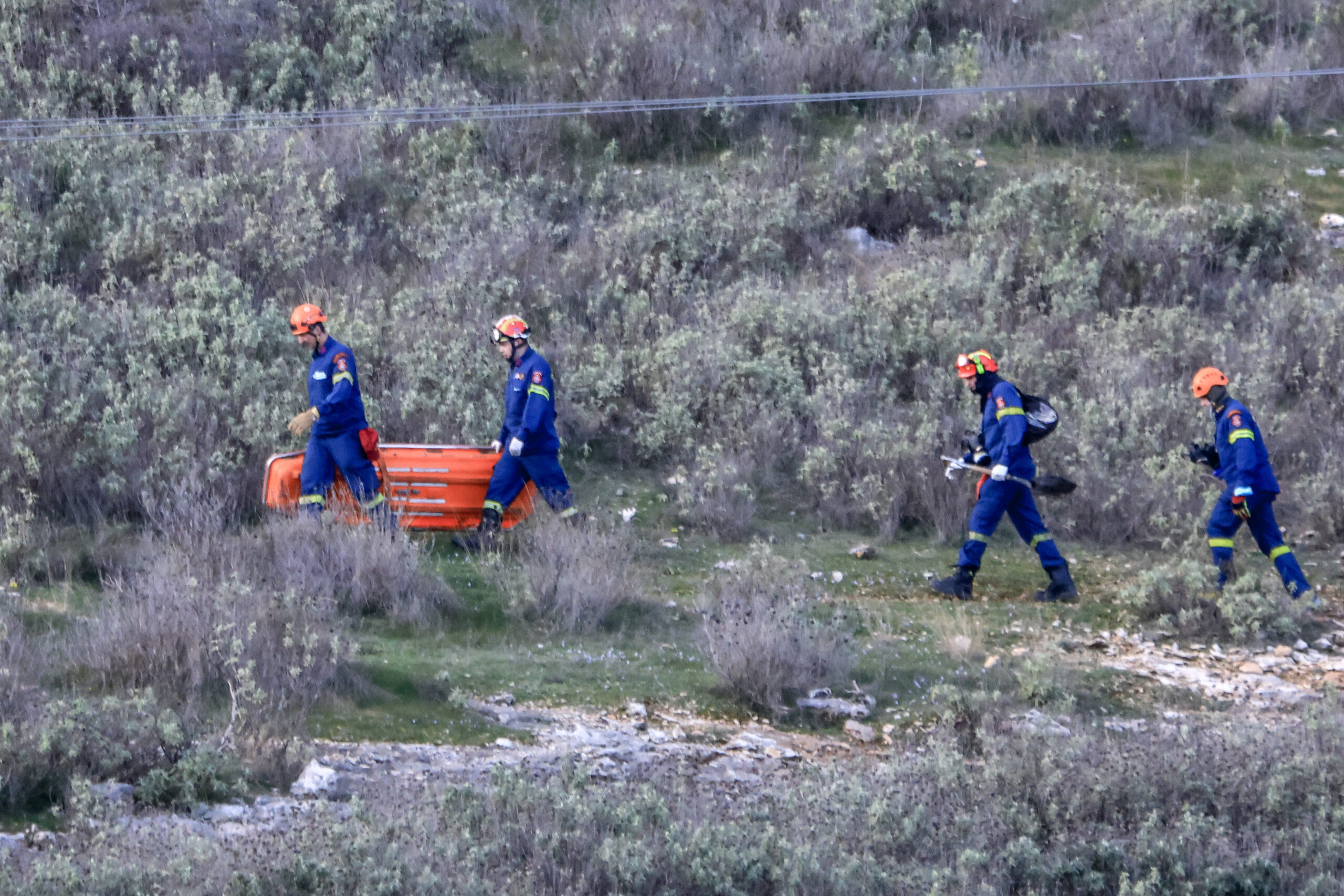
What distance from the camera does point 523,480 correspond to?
9.64 meters

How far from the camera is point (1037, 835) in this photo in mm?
5770

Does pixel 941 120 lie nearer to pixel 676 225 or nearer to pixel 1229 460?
pixel 676 225

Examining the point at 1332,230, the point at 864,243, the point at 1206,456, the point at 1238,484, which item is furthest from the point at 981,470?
the point at 1332,230

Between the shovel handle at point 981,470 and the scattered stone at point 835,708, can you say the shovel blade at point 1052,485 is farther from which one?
the scattered stone at point 835,708

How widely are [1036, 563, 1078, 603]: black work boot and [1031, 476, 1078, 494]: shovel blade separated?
1.75 feet

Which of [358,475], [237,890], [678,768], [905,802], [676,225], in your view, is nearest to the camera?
[237,890]

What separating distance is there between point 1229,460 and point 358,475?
5.94 meters

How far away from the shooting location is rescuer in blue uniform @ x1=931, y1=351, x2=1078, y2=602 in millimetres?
9117

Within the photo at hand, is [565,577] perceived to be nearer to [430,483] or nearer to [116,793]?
[430,483]

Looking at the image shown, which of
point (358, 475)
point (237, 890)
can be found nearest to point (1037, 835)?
point (237, 890)

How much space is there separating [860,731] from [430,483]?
375 centimetres

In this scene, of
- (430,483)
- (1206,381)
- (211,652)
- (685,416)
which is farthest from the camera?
(685,416)

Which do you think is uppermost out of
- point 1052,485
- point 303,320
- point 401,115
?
point 401,115

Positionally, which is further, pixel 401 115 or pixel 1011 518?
pixel 401 115
